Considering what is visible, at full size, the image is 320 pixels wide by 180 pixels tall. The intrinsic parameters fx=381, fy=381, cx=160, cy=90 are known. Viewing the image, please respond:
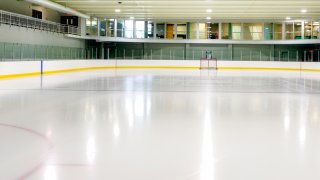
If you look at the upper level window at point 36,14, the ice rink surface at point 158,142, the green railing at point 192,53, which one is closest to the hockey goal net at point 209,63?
the green railing at point 192,53

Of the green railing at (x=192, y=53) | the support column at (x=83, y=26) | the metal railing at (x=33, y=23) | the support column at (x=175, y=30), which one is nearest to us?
the metal railing at (x=33, y=23)

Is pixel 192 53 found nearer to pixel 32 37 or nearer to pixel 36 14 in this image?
pixel 36 14

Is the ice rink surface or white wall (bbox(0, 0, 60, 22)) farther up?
white wall (bbox(0, 0, 60, 22))

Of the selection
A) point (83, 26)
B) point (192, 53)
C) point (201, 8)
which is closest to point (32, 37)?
point (83, 26)

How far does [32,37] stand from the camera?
2862cm

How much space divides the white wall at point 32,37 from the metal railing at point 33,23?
304 mm

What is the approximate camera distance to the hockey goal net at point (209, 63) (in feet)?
125

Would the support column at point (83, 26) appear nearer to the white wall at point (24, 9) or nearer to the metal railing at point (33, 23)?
the metal railing at point (33, 23)

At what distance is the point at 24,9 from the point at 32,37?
2827 mm

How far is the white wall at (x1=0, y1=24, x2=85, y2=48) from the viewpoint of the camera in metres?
25.1

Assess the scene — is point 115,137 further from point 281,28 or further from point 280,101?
point 281,28

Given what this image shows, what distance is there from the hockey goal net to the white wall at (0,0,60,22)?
48.4 feet

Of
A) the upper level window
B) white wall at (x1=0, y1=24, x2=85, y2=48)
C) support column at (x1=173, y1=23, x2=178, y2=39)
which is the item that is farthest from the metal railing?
support column at (x1=173, y1=23, x2=178, y2=39)

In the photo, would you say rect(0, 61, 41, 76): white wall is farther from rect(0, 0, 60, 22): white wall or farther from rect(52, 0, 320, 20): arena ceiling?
rect(0, 0, 60, 22): white wall
